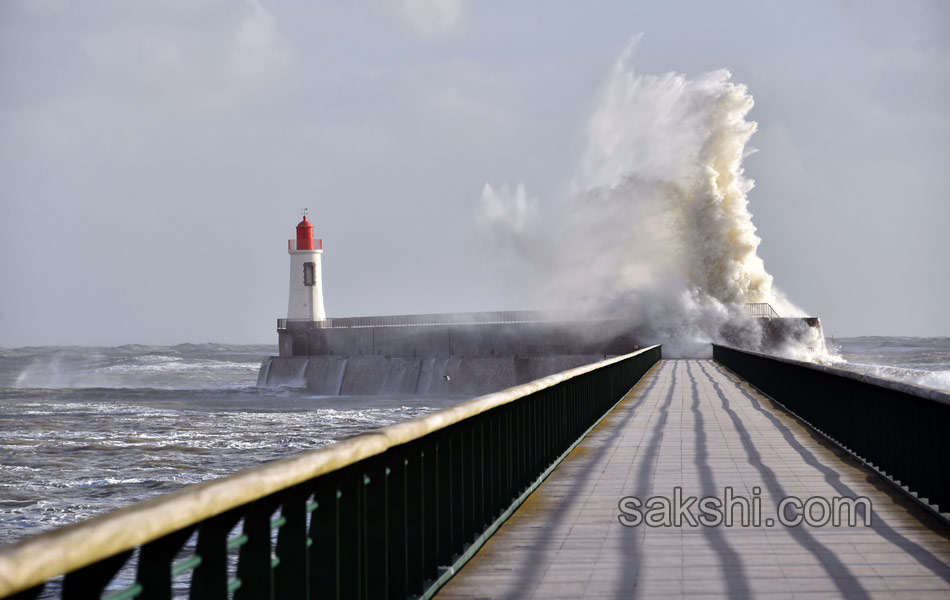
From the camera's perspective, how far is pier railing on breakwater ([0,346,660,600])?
2.65 m

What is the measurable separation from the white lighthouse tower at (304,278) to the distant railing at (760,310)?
31278 millimetres

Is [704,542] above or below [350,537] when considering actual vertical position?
below

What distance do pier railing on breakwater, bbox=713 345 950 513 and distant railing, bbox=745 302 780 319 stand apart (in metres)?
57.7

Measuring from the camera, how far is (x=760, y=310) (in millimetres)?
78188

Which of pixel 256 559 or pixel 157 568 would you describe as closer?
pixel 157 568

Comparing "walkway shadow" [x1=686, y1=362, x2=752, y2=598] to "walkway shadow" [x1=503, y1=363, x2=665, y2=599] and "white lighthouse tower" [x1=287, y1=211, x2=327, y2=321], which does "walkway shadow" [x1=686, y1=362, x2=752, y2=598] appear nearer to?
"walkway shadow" [x1=503, y1=363, x2=665, y2=599]

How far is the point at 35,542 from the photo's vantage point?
7.59 feet

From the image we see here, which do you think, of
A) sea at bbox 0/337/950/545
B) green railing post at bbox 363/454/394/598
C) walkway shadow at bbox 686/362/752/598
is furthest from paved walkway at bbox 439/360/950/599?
sea at bbox 0/337/950/545

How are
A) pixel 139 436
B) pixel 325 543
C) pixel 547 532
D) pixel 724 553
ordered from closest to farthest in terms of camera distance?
pixel 325 543
pixel 724 553
pixel 547 532
pixel 139 436

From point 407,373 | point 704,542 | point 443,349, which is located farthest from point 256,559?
point 443,349

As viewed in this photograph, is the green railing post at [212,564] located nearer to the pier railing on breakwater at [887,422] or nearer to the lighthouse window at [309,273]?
the pier railing on breakwater at [887,422]

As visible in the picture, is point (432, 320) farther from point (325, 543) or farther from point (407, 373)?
point (325, 543)

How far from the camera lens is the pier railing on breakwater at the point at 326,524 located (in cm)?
265

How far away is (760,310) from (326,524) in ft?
249
